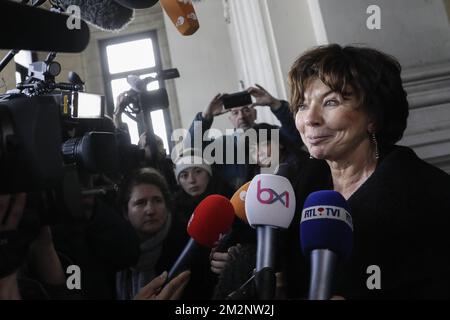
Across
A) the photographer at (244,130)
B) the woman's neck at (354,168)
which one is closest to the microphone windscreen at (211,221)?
the woman's neck at (354,168)

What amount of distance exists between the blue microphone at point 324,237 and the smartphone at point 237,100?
0.69 metres

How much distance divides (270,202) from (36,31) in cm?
32

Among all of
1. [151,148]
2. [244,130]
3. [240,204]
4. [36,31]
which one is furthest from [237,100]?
[36,31]

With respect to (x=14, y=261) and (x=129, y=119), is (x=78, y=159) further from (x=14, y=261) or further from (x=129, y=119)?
(x=129, y=119)

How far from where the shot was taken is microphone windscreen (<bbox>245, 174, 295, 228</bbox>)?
1.72 feet

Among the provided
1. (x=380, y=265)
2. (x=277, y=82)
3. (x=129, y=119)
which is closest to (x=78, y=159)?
(x=380, y=265)

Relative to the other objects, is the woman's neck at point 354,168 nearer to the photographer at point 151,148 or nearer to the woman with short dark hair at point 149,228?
the woman with short dark hair at point 149,228

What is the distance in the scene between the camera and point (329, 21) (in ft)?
3.92

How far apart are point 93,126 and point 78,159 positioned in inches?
9.0

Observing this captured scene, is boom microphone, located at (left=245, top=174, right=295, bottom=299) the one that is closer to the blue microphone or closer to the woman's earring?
the blue microphone

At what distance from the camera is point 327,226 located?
0.47 m

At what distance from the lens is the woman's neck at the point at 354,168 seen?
739 mm

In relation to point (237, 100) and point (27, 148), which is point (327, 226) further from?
point (237, 100)

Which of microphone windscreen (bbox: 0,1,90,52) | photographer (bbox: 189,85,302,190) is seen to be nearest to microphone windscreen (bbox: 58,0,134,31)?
microphone windscreen (bbox: 0,1,90,52)
